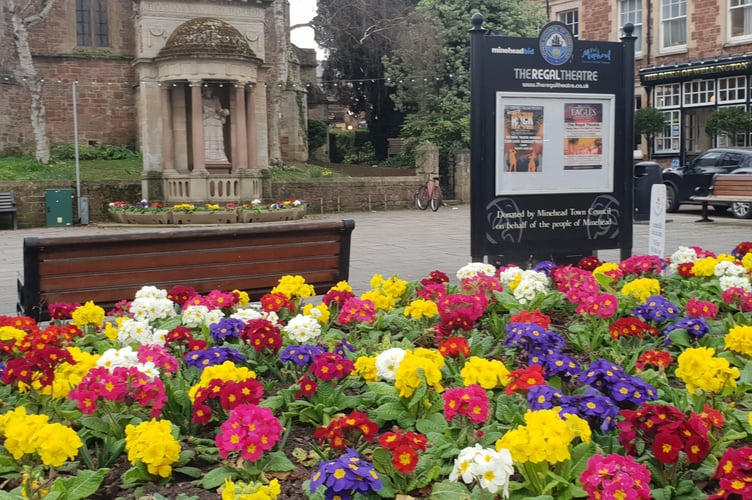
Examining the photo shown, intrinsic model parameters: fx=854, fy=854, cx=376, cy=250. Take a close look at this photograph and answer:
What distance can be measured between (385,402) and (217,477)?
39.0 inches

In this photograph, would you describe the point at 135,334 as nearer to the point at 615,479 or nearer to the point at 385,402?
the point at 385,402

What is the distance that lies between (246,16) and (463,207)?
8917mm

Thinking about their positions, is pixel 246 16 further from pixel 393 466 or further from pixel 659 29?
pixel 393 466

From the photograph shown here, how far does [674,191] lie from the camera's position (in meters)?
21.9

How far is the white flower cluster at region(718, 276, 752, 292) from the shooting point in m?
5.59

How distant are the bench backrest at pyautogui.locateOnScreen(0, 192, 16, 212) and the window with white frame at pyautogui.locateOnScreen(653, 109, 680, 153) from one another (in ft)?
72.3

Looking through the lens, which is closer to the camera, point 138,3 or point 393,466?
point 393,466

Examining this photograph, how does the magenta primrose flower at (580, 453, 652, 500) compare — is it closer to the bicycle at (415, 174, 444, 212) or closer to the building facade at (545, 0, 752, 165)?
the bicycle at (415, 174, 444, 212)

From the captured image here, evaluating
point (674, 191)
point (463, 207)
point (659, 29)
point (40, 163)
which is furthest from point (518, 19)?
point (40, 163)

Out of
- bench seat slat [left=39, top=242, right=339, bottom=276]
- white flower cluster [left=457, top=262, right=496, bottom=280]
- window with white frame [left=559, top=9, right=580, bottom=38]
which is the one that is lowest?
white flower cluster [left=457, top=262, right=496, bottom=280]

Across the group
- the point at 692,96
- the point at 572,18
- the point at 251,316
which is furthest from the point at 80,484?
the point at 572,18

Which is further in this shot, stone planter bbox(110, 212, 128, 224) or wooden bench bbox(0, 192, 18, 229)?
stone planter bbox(110, 212, 128, 224)

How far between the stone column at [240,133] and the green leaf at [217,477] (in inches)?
842

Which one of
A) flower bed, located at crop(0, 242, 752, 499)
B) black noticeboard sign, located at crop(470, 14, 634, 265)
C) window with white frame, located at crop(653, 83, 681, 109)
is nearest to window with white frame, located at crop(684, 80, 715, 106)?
window with white frame, located at crop(653, 83, 681, 109)
